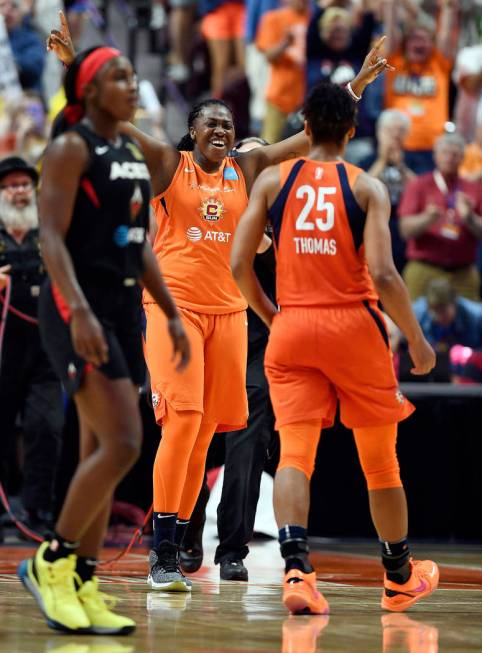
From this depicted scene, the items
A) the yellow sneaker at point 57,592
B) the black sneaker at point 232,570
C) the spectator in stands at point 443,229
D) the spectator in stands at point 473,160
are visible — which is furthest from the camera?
the spectator in stands at point 473,160

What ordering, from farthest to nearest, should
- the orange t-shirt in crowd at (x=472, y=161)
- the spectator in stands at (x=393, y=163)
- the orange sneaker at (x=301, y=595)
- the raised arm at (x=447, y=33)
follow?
the raised arm at (x=447, y=33) < the orange t-shirt in crowd at (x=472, y=161) < the spectator in stands at (x=393, y=163) < the orange sneaker at (x=301, y=595)

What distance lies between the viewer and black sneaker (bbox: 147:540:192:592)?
6353 mm

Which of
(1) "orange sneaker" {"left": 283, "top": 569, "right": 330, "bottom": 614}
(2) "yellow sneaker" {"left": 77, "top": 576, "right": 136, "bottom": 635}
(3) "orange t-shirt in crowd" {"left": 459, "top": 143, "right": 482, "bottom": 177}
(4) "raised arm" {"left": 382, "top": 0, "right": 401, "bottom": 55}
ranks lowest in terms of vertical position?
(1) "orange sneaker" {"left": 283, "top": 569, "right": 330, "bottom": 614}

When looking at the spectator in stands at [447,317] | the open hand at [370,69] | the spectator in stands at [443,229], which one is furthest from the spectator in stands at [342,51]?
the open hand at [370,69]

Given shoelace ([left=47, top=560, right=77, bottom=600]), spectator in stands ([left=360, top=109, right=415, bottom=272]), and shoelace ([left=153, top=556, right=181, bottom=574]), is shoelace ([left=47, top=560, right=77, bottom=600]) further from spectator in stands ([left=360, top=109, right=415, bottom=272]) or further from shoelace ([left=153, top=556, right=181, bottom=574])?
spectator in stands ([left=360, top=109, right=415, bottom=272])

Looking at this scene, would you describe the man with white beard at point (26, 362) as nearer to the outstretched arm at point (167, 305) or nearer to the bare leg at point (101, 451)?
the outstretched arm at point (167, 305)

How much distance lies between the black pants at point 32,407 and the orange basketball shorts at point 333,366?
3843 mm

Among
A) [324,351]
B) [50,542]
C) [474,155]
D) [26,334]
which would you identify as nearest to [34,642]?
[50,542]

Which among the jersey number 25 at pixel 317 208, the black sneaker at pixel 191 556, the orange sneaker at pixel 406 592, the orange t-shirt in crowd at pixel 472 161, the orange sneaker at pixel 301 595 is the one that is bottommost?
the black sneaker at pixel 191 556

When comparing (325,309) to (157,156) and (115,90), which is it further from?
(157,156)

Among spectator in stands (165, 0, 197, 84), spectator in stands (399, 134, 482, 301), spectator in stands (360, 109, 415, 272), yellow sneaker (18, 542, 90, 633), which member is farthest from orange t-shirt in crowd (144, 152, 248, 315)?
spectator in stands (165, 0, 197, 84)

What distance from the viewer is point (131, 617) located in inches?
212

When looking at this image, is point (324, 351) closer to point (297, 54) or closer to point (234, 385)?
point (234, 385)

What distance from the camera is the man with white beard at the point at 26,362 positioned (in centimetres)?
927
